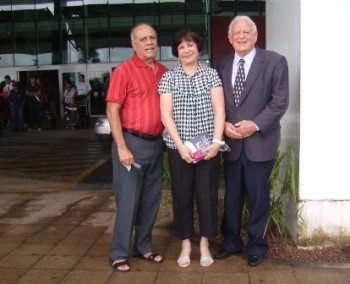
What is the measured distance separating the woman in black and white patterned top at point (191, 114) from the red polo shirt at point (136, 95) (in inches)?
5.1

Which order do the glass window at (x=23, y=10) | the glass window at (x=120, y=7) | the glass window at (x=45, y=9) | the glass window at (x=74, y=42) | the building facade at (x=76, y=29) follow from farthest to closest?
Answer: the glass window at (x=23, y=10), the glass window at (x=45, y=9), the glass window at (x=120, y=7), the glass window at (x=74, y=42), the building facade at (x=76, y=29)

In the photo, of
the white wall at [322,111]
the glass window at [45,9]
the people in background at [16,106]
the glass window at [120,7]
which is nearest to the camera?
the white wall at [322,111]

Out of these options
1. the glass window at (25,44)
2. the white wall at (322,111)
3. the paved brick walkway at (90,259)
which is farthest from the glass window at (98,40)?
the white wall at (322,111)

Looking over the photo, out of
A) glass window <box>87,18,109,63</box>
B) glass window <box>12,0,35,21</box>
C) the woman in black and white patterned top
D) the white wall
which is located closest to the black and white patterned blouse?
the woman in black and white patterned top

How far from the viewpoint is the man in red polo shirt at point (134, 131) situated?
3.96m

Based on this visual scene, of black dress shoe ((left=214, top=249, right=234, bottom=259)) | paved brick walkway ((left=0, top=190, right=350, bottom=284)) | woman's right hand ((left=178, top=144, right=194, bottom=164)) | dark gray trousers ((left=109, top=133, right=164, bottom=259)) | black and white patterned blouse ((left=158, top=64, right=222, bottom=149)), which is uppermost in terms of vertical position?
black and white patterned blouse ((left=158, top=64, right=222, bottom=149))

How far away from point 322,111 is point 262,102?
1.77 ft

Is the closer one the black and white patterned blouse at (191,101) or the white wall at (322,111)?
the black and white patterned blouse at (191,101)

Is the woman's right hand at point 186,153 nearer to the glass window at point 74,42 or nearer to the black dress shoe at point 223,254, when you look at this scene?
the black dress shoe at point 223,254

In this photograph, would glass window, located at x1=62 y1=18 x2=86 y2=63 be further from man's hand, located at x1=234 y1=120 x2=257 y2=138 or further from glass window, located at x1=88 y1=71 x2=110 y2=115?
man's hand, located at x1=234 y1=120 x2=257 y2=138

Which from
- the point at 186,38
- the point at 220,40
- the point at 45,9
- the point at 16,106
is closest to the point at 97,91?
the point at 45,9

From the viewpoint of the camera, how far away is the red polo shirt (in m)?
3.95

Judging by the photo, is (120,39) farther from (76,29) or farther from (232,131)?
(232,131)

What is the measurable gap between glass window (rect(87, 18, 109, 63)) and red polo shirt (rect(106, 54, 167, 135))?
20.3 m
